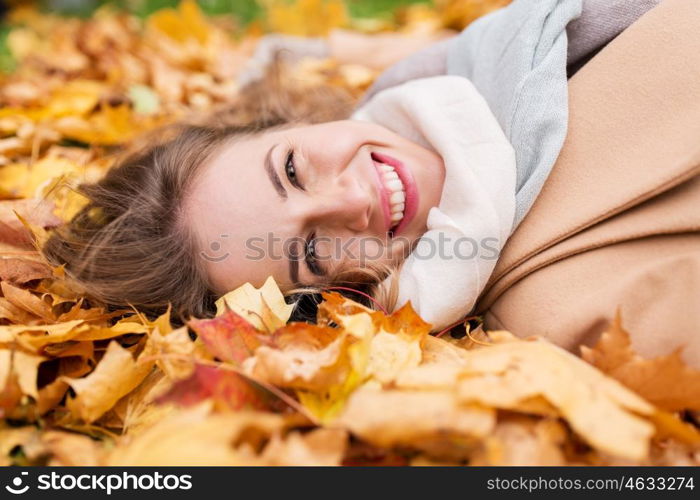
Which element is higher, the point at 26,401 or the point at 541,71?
the point at 541,71

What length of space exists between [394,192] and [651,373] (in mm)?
561

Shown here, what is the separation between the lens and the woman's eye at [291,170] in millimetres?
1113

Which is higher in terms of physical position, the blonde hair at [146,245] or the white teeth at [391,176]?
the white teeth at [391,176]

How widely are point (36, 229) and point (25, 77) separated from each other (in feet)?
4.01

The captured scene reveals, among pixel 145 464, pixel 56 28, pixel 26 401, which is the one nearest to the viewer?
pixel 145 464

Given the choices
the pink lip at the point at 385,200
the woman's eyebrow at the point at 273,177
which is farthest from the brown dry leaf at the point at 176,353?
the pink lip at the point at 385,200

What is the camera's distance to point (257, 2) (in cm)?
304

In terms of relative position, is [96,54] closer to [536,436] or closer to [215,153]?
[215,153]

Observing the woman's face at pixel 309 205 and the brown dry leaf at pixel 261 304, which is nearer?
the brown dry leaf at pixel 261 304

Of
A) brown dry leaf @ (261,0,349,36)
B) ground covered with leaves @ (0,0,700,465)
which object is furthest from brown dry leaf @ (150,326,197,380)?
brown dry leaf @ (261,0,349,36)

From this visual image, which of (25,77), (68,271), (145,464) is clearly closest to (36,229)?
(68,271)

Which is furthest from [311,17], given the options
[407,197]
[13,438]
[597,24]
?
[13,438]

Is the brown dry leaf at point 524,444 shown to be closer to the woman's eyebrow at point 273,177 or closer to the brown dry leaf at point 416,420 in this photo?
the brown dry leaf at point 416,420

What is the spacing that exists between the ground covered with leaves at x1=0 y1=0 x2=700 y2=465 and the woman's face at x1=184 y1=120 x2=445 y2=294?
4.9 inches
